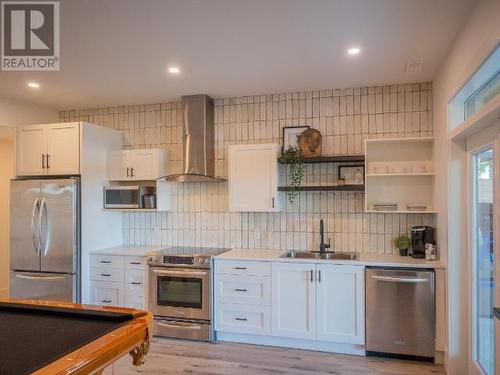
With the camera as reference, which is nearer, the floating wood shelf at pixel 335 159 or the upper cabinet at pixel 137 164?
the floating wood shelf at pixel 335 159

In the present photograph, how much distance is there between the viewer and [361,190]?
12.9 feet

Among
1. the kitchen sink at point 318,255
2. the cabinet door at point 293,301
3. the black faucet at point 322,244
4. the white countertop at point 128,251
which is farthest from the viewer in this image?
the white countertop at point 128,251

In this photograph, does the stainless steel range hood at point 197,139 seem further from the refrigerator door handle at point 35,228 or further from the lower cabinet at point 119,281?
the refrigerator door handle at point 35,228

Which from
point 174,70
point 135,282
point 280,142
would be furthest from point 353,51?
point 135,282

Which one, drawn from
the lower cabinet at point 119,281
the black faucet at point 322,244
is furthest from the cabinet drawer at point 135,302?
the black faucet at point 322,244

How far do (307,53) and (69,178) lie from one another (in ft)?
9.72

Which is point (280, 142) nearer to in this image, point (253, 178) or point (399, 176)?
point (253, 178)

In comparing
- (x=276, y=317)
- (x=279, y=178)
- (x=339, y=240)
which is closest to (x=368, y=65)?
(x=279, y=178)

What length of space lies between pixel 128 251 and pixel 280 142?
2186 mm

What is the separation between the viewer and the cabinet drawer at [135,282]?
426 centimetres

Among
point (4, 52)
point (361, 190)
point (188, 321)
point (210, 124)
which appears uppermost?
point (4, 52)

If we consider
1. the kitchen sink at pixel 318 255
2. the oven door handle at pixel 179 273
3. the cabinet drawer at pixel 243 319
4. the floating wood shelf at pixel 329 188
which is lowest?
the cabinet drawer at pixel 243 319

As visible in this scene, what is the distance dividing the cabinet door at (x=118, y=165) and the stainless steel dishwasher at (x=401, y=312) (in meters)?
3.00

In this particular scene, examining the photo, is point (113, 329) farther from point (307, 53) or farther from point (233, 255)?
point (307, 53)
